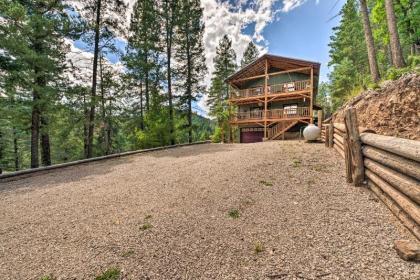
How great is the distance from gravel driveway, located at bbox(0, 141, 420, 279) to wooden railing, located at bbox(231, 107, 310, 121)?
1239 centimetres

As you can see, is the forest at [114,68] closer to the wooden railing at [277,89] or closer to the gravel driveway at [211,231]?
the wooden railing at [277,89]

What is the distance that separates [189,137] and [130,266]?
62.0ft

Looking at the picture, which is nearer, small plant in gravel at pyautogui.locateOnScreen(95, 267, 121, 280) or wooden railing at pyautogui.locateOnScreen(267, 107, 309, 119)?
small plant in gravel at pyautogui.locateOnScreen(95, 267, 121, 280)

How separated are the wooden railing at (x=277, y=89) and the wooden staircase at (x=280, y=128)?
9.24 feet

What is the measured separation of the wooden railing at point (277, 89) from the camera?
660 inches

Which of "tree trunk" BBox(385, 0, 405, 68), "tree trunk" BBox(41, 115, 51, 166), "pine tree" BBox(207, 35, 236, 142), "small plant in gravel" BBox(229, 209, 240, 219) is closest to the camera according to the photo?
"small plant in gravel" BBox(229, 209, 240, 219)

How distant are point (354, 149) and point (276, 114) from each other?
13679 mm

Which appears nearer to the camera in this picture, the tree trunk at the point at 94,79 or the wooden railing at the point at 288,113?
the tree trunk at the point at 94,79

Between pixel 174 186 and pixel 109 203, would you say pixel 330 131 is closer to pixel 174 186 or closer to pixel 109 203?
pixel 174 186

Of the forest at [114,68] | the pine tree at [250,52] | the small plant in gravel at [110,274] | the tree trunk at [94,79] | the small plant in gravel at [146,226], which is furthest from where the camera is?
the pine tree at [250,52]

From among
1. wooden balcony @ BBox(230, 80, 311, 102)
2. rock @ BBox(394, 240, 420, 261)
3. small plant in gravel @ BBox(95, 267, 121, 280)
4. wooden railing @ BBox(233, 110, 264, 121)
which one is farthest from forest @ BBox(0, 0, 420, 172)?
small plant in gravel @ BBox(95, 267, 121, 280)

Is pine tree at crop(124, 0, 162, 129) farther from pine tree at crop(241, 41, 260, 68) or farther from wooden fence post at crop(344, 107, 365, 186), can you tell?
pine tree at crop(241, 41, 260, 68)

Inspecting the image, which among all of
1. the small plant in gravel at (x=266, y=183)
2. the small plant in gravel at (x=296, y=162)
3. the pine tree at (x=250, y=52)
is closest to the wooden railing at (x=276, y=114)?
the small plant in gravel at (x=296, y=162)

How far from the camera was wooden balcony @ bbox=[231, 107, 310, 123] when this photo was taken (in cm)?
1619
